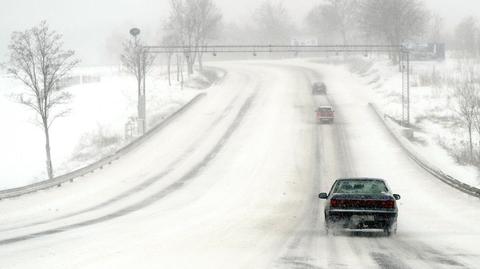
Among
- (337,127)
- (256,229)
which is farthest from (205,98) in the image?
(256,229)

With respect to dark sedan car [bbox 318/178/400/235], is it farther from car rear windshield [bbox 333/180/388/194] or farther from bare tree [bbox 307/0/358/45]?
bare tree [bbox 307/0/358/45]

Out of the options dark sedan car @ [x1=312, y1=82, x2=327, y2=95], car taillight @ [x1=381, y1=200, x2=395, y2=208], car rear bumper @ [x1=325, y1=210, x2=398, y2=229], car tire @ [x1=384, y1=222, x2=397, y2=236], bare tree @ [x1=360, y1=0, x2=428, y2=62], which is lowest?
car tire @ [x1=384, y1=222, x2=397, y2=236]

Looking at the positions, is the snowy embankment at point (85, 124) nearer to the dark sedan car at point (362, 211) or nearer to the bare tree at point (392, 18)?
the bare tree at point (392, 18)

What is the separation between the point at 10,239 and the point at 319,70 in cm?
8410

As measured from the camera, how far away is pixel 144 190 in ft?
109

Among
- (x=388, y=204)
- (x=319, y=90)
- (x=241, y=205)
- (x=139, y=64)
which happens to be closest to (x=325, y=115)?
(x=139, y=64)

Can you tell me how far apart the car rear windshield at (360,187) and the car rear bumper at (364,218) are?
0.95m

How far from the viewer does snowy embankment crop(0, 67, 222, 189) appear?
5164 centimetres

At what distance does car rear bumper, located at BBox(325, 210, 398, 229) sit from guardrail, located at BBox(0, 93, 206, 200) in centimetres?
1540

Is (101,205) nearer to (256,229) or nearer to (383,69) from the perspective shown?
(256,229)

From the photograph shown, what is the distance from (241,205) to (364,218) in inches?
417

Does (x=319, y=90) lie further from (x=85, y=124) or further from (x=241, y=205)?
(x=241, y=205)

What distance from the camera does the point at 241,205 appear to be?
27984mm

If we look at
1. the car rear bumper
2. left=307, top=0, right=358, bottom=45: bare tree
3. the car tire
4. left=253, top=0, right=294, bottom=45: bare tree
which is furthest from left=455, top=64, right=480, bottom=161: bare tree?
left=253, top=0, right=294, bottom=45: bare tree
